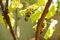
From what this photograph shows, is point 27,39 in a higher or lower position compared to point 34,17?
lower

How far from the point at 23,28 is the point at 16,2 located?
1264mm

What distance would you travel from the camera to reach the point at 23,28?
1.73 metres

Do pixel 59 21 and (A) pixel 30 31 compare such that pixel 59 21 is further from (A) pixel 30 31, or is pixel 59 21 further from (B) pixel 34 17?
(B) pixel 34 17

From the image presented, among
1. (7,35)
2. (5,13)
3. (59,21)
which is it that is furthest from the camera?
(7,35)

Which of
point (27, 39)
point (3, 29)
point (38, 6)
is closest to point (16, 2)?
point (38, 6)

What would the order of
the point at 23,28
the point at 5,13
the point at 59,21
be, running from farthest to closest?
the point at 23,28, the point at 59,21, the point at 5,13

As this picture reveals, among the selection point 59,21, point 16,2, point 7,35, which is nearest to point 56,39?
point 59,21

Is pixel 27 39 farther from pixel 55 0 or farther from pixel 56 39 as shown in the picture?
pixel 55 0

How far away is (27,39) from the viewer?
1.62 meters

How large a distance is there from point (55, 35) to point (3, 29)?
0.58 metres

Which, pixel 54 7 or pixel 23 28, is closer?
pixel 54 7

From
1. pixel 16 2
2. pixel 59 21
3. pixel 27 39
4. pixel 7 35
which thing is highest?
pixel 16 2

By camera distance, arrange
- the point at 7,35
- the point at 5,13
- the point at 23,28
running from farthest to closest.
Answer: the point at 7,35 → the point at 23,28 → the point at 5,13

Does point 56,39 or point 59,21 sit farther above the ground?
point 59,21
